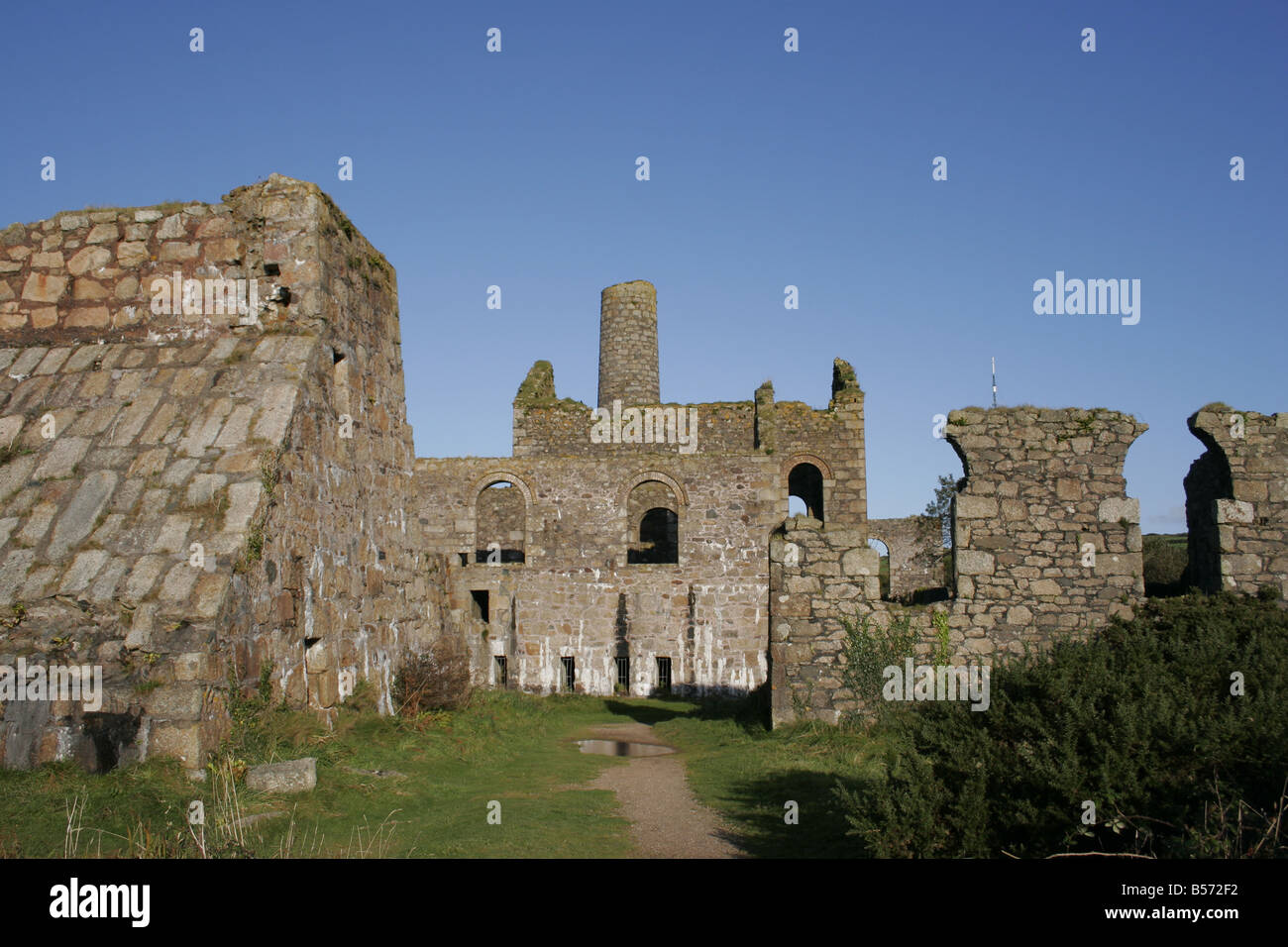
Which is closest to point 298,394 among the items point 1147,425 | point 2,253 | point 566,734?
point 2,253

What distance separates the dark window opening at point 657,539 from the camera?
2602cm

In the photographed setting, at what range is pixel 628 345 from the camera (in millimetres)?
29188

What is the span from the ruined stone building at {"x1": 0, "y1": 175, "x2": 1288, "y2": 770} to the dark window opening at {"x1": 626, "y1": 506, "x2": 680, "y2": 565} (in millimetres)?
11756

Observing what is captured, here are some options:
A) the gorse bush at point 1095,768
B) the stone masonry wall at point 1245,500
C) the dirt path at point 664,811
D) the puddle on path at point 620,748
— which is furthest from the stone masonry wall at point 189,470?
the stone masonry wall at point 1245,500

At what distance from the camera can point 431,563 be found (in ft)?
43.9

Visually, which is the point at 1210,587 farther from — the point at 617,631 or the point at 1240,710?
the point at 617,631

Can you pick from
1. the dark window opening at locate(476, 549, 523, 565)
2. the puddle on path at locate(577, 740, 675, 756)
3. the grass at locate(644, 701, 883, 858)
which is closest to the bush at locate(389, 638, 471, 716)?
the puddle on path at locate(577, 740, 675, 756)

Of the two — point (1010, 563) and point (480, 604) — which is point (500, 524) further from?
point (1010, 563)

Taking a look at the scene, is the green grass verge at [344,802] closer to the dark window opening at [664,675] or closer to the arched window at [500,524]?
the dark window opening at [664,675]

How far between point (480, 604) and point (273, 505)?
48.8ft

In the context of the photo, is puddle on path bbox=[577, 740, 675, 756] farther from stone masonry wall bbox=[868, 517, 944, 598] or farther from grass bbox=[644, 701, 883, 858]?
stone masonry wall bbox=[868, 517, 944, 598]

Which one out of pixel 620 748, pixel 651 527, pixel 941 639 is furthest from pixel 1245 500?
pixel 651 527

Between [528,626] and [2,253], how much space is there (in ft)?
43.9
